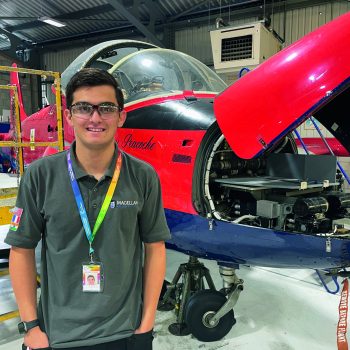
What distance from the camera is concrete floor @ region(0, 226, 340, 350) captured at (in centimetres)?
280

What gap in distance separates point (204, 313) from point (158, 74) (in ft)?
7.30

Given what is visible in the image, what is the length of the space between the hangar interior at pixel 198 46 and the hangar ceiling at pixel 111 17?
0.08 ft

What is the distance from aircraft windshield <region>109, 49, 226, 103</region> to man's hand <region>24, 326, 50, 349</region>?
2.32m

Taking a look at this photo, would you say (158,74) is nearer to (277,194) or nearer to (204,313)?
(277,194)

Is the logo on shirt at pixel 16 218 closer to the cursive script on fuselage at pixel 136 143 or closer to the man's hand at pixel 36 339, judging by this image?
the man's hand at pixel 36 339

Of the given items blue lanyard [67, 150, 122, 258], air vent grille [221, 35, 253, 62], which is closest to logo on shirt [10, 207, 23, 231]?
blue lanyard [67, 150, 122, 258]

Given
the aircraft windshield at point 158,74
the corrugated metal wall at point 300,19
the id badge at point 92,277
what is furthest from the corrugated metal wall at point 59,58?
the id badge at point 92,277

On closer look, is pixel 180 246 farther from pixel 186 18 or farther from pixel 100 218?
pixel 186 18

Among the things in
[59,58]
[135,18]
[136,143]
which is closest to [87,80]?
[136,143]

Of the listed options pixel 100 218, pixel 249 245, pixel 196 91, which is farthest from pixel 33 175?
pixel 196 91

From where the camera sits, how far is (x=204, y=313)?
2740 millimetres

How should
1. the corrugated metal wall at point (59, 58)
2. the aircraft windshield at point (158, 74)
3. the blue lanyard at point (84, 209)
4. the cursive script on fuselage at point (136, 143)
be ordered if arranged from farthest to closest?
the corrugated metal wall at point (59, 58), the aircraft windshield at point (158, 74), the cursive script on fuselage at point (136, 143), the blue lanyard at point (84, 209)

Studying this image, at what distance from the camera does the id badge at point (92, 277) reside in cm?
127

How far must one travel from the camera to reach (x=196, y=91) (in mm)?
3439
